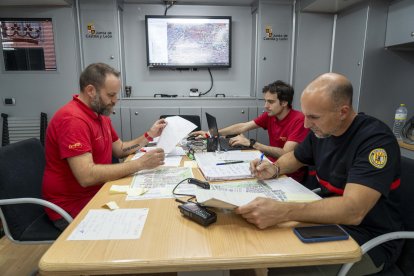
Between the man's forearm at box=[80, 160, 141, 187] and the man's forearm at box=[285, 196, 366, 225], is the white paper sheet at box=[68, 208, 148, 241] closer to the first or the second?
the man's forearm at box=[80, 160, 141, 187]

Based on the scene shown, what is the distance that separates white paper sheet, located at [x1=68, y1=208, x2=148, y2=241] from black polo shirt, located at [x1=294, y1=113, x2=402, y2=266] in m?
0.78

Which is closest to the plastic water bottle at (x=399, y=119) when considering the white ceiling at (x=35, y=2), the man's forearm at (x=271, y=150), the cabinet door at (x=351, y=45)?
the cabinet door at (x=351, y=45)

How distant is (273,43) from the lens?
3.68 metres

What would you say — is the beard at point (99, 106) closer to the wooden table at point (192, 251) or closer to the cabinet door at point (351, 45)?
the wooden table at point (192, 251)

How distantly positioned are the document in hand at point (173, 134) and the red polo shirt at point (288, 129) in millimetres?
777

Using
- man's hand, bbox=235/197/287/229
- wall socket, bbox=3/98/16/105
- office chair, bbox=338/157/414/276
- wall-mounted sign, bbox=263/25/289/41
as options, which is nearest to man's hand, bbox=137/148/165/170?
man's hand, bbox=235/197/287/229

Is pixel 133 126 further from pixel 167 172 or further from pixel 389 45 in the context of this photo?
pixel 389 45

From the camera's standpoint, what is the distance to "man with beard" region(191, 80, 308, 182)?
2016 mm

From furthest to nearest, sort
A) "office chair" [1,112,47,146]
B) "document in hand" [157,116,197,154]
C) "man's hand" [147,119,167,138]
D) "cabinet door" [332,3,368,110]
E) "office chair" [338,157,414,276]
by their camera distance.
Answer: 1. "office chair" [1,112,47,146]
2. "cabinet door" [332,3,368,110]
3. "man's hand" [147,119,167,138]
4. "document in hand" [157,116,197,154]
5. "office chair" [338,157,414,276]

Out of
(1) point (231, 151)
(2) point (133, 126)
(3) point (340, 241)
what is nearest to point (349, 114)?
(3) point (340, 241)

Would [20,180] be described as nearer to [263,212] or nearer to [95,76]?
[95,76]

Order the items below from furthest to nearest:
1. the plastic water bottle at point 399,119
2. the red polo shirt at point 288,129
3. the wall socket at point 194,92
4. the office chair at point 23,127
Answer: the wall socket at point 194,92 < the office chair at point 23,127 < the plastic water bottle at point 399,119 < the red polo shirt at point 288,129

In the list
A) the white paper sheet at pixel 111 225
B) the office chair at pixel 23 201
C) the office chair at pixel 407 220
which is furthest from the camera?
the office chair at pixel 23 201

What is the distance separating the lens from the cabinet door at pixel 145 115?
3.56 meters
